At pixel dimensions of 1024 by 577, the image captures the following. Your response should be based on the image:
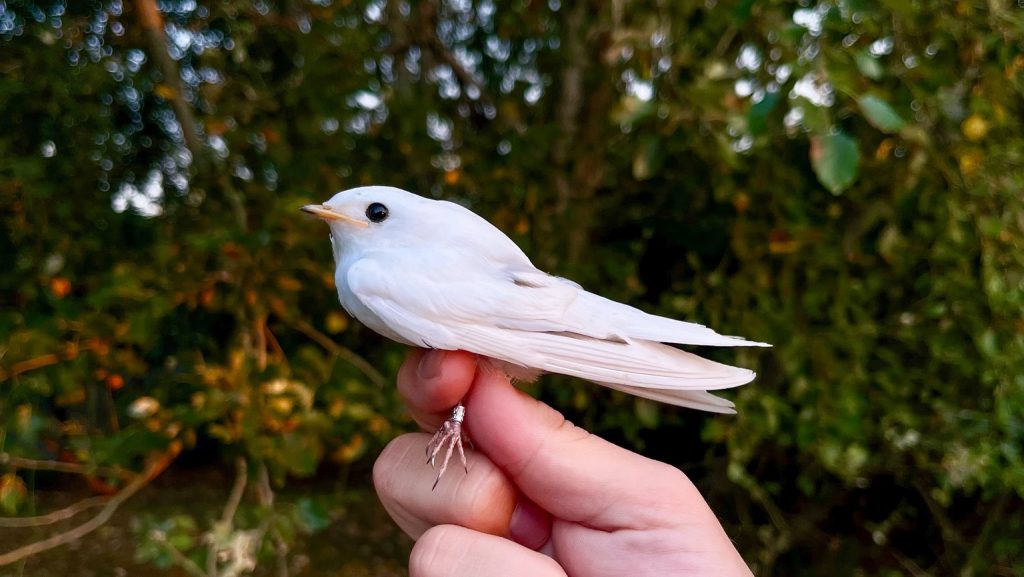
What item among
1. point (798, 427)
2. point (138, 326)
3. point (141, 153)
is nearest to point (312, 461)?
point (138, 326)

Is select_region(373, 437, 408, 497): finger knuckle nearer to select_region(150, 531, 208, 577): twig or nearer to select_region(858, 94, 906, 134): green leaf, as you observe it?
select_region(150, 531, 208, 577): twig

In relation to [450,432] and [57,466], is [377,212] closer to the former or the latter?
[450,432]

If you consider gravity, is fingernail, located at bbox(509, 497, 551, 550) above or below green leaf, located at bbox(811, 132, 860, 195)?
below

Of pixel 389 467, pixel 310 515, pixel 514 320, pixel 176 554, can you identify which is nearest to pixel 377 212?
pixel 514 320

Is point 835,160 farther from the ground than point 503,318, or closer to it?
farther from the ground

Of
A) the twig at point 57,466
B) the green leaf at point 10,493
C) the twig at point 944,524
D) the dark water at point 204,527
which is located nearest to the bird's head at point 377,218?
the twig at point 57,466

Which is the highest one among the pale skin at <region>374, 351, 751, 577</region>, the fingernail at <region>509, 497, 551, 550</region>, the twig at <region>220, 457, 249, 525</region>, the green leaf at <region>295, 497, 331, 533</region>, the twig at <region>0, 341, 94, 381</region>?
the pale skin at <region>374, 351, 751, 577</region>

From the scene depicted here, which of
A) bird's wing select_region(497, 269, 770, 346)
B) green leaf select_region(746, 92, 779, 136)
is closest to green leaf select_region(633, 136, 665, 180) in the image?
green leaf select_region(746, 92, 779, 136)
